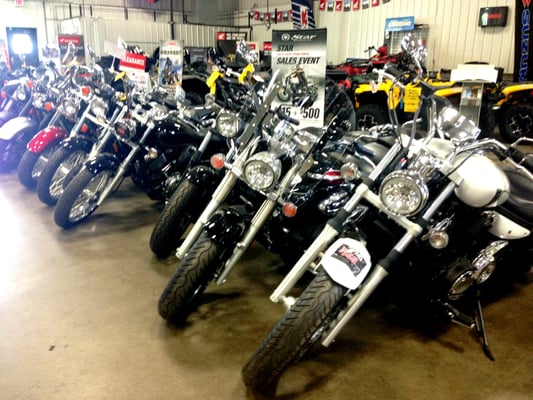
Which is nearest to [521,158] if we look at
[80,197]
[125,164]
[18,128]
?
[125,164]

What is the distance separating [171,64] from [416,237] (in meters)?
4.35

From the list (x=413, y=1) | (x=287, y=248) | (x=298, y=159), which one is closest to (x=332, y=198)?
(x=298, y=159)

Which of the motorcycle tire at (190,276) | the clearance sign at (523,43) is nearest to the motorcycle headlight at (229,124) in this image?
the motorcycle tire at (190,276)

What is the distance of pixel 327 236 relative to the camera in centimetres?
177

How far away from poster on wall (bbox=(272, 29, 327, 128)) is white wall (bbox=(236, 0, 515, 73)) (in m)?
6.13

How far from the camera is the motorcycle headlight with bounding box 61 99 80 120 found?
3986mm

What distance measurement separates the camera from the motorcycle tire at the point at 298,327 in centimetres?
163

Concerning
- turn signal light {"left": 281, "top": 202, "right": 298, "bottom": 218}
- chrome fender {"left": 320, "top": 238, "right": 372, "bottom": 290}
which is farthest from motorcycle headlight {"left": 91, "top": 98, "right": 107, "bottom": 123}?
chrome fender {"left": 320, "top": 238, "right": 372, "bottom": 290}

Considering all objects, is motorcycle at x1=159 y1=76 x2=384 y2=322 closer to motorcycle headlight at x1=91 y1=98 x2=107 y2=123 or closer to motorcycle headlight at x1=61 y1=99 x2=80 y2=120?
motorcycle headlight at x1=91 y1=98 x2=107 y2=123

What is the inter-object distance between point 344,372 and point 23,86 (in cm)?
486

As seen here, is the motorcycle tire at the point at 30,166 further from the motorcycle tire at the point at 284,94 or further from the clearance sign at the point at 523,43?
the clearance sign at the point at 523,43

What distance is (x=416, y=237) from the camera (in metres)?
1.73

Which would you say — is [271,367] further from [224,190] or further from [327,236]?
[224,190]

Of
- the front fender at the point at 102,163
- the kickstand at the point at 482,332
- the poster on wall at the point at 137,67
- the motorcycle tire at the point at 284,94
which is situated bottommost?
the kickstand at the point at 482,332
